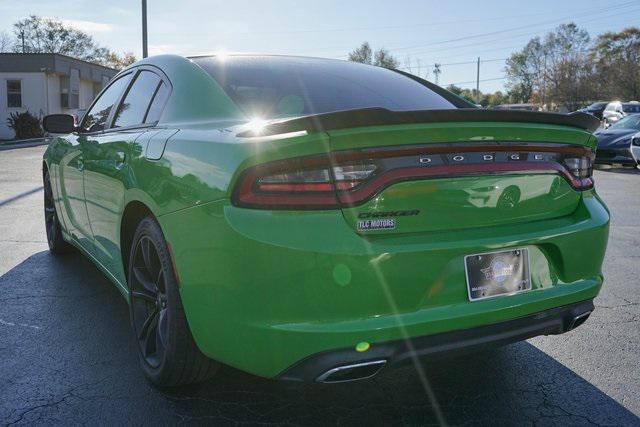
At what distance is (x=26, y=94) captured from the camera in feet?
107

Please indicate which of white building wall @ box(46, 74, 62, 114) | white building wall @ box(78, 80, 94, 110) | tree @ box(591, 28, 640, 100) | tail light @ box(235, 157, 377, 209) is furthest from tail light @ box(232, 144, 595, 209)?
tree @ box(591, 28, 640, 100)

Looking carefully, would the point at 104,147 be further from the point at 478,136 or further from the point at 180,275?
the point at 478,136

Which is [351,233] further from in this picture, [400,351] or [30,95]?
[30,95]

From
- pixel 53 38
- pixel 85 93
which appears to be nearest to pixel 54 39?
pixel 53 38

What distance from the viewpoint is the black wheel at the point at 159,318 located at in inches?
104

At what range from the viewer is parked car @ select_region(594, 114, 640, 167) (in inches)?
601

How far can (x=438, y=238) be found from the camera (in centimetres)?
230

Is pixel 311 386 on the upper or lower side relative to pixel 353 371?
lower

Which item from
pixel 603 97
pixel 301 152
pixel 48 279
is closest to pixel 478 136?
pixel 301 152

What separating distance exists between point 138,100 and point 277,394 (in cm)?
192

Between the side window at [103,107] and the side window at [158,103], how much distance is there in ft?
2.45

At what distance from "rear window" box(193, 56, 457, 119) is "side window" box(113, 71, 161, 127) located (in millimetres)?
399

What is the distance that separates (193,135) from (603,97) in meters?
73.7

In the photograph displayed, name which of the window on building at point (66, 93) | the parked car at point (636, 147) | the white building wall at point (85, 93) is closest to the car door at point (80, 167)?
the parked car at point (636, 147)
